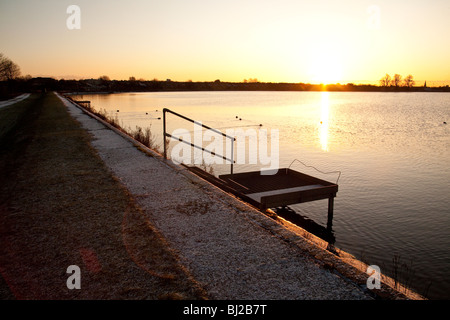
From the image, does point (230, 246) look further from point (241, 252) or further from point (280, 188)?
point (280, 188)

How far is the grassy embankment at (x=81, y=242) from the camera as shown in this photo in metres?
3.10

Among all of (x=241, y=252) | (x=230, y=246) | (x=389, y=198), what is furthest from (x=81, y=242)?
(x=389, y=198)

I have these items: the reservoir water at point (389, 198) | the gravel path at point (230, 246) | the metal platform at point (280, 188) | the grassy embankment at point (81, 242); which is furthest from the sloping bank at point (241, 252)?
the reservoir water at point (389, 198)

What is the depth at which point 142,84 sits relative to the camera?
174m

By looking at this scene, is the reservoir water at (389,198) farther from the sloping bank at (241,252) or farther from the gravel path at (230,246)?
the gravel path at (230,246)

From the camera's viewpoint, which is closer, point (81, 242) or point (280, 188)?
point (81, 242)

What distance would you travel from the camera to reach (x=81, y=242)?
13.1 feet

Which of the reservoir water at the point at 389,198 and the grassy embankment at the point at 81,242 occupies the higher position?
the grassy embankment at the point at 81,242

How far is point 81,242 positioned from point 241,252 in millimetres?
2052
